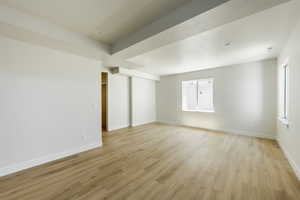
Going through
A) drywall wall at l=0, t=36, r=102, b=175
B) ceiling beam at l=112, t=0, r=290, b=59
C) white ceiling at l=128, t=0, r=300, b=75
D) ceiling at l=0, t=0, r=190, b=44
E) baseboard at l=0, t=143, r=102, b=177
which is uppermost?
ceiling at l=0, t=0, r=190, b=44

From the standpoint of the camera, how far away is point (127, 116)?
569 centimetres

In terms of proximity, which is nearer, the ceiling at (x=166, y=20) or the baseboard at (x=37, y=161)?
the ceiling at (x=166, y=20)

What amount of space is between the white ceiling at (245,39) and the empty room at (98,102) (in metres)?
0.02

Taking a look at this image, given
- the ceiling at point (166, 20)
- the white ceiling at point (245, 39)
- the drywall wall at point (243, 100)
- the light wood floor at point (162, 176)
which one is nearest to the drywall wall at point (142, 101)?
the drywall wall at point (243, 100)

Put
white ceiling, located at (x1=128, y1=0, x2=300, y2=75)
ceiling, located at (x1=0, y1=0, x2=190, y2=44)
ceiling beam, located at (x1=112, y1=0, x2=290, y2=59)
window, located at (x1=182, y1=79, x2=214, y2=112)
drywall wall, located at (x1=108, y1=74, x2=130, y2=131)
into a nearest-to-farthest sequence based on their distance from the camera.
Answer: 1. ceiling beam, located at (x1=112, y1=0, x2=290, y2=59)
2. ceiling, located at (x1=0, y1=0, x2=190, y2=44)
3. white ceiling, located at (x1=128, y1=0, x2=300, y2=75)
4. drywall wall, located at (x1=108, y1=74, x2=130, y2=131)
5. window, located at (x1=182, y1=79, x2=214, y2=112)

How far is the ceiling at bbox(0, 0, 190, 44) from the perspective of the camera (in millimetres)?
1652

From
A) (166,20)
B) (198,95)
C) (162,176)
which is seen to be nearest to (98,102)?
(162,176)

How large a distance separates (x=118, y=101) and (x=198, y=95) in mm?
3611

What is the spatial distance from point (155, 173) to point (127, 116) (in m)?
3.82

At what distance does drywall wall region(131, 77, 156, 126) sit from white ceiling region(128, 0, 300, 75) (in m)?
2.50

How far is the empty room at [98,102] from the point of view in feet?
5.44

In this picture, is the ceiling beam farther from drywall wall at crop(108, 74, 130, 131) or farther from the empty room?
drywall wall at crop(108, 74, 130, 131)

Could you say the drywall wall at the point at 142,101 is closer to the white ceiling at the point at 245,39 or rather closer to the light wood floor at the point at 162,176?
the white ceiling at the point at 245,39

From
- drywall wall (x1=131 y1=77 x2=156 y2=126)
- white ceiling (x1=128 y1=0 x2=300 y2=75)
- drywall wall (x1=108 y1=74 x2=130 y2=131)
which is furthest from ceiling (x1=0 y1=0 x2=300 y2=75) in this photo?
drywall wall (x1=131 y1=77 x2=156 y2=126)
